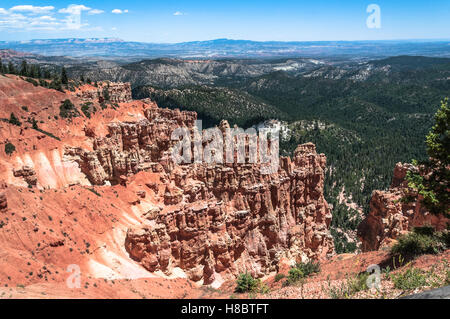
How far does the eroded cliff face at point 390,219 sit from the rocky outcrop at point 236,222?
4.86 metres

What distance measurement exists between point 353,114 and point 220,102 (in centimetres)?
7220

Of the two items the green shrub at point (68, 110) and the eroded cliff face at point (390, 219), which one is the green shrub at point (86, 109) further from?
the eroded cliff face at point (390, 219)

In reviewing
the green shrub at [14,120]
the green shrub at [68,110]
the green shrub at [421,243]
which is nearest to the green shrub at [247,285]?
the green shrub at [421,243]

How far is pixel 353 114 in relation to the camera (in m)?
172

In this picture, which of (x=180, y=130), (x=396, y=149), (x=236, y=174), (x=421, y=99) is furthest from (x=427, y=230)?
(x=421, y=99)

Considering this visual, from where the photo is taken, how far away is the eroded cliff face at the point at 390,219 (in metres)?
28.6

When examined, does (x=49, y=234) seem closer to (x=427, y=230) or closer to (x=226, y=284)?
(x=226, y=284)

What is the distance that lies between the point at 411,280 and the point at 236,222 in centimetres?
1935

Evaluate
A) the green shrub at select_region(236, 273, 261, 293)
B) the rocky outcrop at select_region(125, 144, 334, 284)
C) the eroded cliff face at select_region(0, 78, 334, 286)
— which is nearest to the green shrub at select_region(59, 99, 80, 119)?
the eroded cliff face at select_region(0, 78, 334, 286)

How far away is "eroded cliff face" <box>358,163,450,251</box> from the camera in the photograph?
2856cm

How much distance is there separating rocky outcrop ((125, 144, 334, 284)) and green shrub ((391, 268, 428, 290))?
55.6ft

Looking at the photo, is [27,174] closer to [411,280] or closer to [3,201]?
[3,201]

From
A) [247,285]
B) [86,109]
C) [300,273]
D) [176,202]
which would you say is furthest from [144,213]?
[86,109]

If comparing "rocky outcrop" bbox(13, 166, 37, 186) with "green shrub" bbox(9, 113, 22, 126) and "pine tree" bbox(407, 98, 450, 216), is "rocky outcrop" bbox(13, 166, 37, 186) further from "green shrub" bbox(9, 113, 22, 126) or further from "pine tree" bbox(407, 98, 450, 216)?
"pine tree" bbox(407, 98, 450, 216)
